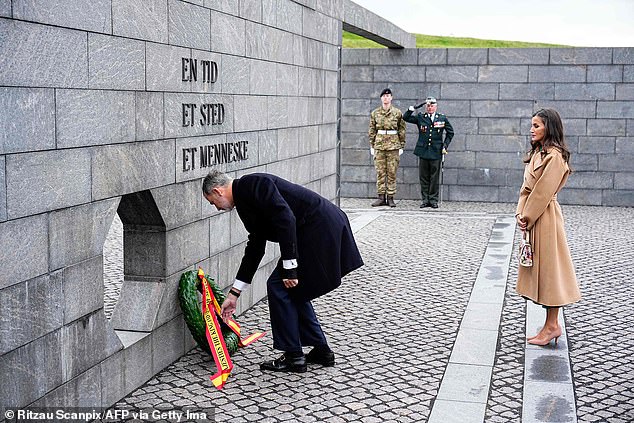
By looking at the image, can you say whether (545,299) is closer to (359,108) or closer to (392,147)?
(392,147)

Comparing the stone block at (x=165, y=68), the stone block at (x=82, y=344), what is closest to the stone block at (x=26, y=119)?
the stone block at (x=82, y=344)

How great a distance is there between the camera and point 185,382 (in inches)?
239

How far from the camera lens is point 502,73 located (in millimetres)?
16703

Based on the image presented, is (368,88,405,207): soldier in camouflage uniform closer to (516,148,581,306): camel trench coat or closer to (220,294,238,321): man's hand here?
(516,148,581,306): camel trench coat

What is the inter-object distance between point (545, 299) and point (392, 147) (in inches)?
367

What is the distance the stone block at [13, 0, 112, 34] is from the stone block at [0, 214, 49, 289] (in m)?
1.02

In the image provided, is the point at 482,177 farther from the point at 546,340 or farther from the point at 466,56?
the point at 546,340

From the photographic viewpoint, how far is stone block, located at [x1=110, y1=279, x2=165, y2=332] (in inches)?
242

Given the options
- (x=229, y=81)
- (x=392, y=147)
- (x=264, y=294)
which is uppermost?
(x=229, y=81)

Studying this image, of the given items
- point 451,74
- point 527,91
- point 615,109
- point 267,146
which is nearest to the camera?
point 267,146

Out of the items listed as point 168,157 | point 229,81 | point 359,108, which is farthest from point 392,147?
point 168,157

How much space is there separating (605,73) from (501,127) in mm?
2082

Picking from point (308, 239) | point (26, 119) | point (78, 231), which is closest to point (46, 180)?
point (26, 119)

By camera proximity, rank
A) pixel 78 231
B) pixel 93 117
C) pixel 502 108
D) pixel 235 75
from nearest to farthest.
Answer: pixel 78 231 → pixel 93 117 → pixel 235 75 → pixel 502 108
